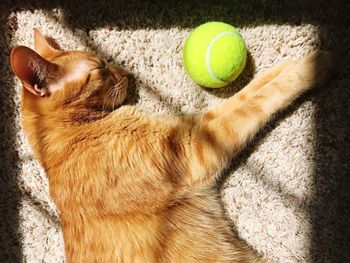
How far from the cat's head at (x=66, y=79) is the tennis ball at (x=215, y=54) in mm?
352

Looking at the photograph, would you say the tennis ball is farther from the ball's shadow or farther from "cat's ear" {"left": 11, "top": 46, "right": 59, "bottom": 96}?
"cat's ear" {"left": 11, "top": 46, "right": 59, "bottom": 96}

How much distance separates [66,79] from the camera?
175 cm

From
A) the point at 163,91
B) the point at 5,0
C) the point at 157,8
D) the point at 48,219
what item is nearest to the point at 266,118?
the point at 163,91

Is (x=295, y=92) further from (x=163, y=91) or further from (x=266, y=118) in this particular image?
(x=163, y=91)

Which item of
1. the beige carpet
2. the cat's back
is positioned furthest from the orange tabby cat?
the beige carpet

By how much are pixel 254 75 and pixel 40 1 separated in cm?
104

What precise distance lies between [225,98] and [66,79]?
0.67 meters

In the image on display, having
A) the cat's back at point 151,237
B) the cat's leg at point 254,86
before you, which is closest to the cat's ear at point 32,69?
the cat's back at point 151,237

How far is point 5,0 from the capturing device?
6.80 feet

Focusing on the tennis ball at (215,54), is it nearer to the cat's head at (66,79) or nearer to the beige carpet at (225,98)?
the beige carpet at (225,98)

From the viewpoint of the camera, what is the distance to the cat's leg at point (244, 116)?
1750 millimetres

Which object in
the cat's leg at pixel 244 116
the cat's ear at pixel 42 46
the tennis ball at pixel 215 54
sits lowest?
the cat's leg at pixel 244 116

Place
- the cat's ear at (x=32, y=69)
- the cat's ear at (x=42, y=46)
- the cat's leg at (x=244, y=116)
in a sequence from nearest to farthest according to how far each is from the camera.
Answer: the cat's ear at (x=32, y=69), the cat's leg at (x=244, y=116), the cat's ear at (x=42, y=46)

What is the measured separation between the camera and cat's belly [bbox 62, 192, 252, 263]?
162 centimetres
